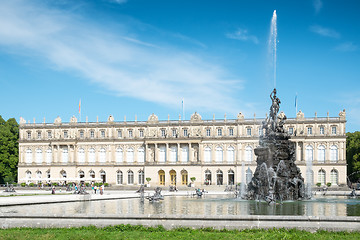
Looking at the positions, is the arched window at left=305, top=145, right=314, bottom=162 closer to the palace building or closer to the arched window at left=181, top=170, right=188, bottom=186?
the palace building

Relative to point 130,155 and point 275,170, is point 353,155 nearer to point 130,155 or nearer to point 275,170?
point 130,155

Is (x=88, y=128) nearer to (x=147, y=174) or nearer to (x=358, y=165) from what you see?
(x=147, y=174)

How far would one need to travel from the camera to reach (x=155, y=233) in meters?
16.1

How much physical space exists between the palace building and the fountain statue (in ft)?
153

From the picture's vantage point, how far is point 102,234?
15.7 meters

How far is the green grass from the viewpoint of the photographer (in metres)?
15.2

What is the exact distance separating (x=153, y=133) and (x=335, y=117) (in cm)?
3238

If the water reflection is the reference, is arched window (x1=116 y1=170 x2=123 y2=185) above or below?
below

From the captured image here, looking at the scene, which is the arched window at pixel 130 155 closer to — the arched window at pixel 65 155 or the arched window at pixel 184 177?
the arched window at pixel 184 177

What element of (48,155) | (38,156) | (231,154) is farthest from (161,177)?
(38,156)

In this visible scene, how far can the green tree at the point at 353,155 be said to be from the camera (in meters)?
75.2

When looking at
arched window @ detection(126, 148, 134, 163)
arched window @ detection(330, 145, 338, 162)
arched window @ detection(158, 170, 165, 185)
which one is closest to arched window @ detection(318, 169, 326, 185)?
arched window @ detection(330, 145, 338, 162)

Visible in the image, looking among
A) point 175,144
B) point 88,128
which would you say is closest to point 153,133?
point 175,144

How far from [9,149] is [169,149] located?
103 ft
